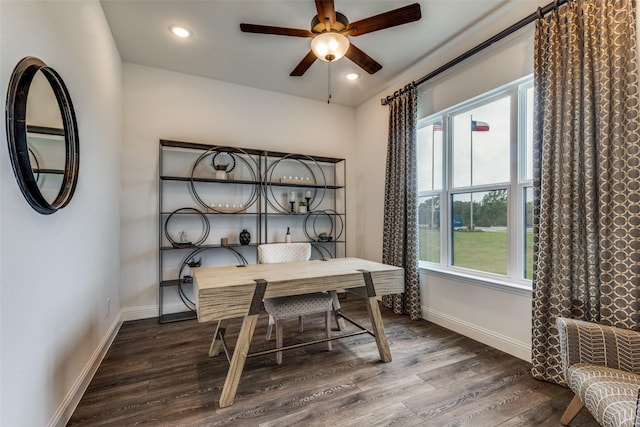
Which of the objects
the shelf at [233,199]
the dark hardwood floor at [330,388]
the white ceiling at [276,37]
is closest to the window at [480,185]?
the white ceiling at [276,37]

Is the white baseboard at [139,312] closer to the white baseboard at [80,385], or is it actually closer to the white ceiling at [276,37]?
the white baseboard at [80,385]

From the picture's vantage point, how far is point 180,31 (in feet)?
9.04

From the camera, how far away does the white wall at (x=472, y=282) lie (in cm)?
238

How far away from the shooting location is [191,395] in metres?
1.91

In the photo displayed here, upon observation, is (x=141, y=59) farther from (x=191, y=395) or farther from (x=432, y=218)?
(x=432, y=218)

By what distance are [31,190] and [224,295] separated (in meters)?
1.01

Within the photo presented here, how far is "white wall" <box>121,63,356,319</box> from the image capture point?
10.8ft

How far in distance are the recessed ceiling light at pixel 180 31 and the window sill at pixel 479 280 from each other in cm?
343

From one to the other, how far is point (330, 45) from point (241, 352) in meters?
2.15

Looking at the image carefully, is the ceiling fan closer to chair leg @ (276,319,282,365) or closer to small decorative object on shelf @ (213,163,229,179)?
small decorative object on shelf @ (213,163,229,179)

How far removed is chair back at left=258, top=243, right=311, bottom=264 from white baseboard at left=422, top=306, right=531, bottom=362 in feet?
5.01

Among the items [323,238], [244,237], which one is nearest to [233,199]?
[244,237]

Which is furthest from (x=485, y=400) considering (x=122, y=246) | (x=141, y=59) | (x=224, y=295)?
(x=141, y=59)

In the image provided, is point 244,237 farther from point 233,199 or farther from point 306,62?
point 306,62
